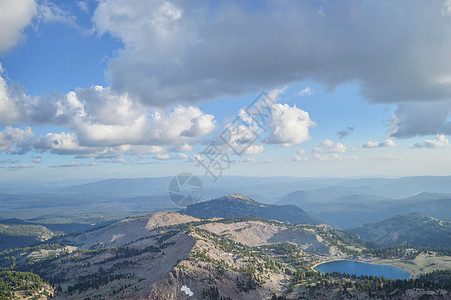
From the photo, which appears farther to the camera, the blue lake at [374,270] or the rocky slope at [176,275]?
the blue lake at [374,270]

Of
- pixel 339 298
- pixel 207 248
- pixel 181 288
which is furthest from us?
pixel 207 248

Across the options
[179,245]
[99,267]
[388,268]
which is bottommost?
[388,268]

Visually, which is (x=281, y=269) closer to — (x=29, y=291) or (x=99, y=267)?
(x=99, y=267)

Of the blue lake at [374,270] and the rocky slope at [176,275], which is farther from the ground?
the rocky slope at [176,275]

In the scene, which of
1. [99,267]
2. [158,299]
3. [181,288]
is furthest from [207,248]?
[99,267]

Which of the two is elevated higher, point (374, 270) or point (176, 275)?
point (176, 275)

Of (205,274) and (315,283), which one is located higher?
(205,274)

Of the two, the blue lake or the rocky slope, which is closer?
the rocky slope

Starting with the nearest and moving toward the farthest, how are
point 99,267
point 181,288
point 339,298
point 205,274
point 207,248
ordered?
1. point 339,298
2. point 181,288
3. point 205,274
4. point 207,248
5. point 99,267

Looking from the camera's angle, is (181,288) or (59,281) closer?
(181,288)

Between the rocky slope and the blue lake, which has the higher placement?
the rocky slope

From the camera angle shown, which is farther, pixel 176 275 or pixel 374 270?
pixel 374 270
